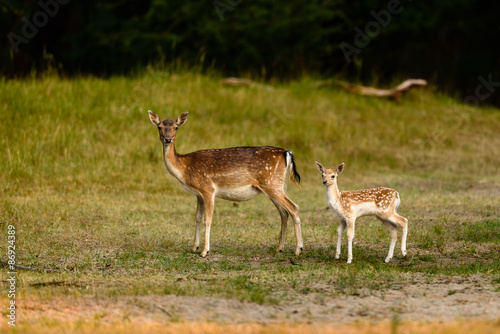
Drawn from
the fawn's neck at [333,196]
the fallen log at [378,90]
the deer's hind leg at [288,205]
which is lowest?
the deer's hind leg at [288,205]

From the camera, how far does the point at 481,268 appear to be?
8.49 meters

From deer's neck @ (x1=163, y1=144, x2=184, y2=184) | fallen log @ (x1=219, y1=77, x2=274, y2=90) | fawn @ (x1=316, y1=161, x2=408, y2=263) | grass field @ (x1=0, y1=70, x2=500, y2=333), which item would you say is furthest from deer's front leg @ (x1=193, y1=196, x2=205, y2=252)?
fallen log @ (x1=219, y1=77, x2=274, y2=90)

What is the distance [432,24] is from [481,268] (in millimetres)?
20718

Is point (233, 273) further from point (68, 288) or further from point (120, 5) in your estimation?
point (120, 5)

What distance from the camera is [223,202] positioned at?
556 inches

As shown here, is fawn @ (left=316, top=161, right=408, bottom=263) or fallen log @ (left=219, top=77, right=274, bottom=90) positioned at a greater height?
fallen log @ (left=219, top=77, right=274, bottom=90)


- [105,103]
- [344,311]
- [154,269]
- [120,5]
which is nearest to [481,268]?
[344,311]

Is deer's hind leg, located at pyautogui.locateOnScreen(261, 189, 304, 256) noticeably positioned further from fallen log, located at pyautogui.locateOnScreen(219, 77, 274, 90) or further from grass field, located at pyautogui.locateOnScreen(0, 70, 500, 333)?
fallen log, located at pyautogui.locateOnScreen(219, 77, 274, 90)

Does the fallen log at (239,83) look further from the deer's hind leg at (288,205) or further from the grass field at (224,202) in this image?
the deer's hind leg at (288,205)

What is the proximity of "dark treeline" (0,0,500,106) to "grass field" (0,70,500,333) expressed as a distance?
5.27m

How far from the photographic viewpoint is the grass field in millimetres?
7824

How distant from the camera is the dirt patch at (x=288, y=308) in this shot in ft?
20.7

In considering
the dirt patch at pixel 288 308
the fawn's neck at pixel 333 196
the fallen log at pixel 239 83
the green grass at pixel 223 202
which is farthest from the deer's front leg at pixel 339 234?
the fallen log at pixel 239 83

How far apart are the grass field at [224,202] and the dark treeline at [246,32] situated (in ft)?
17.3
